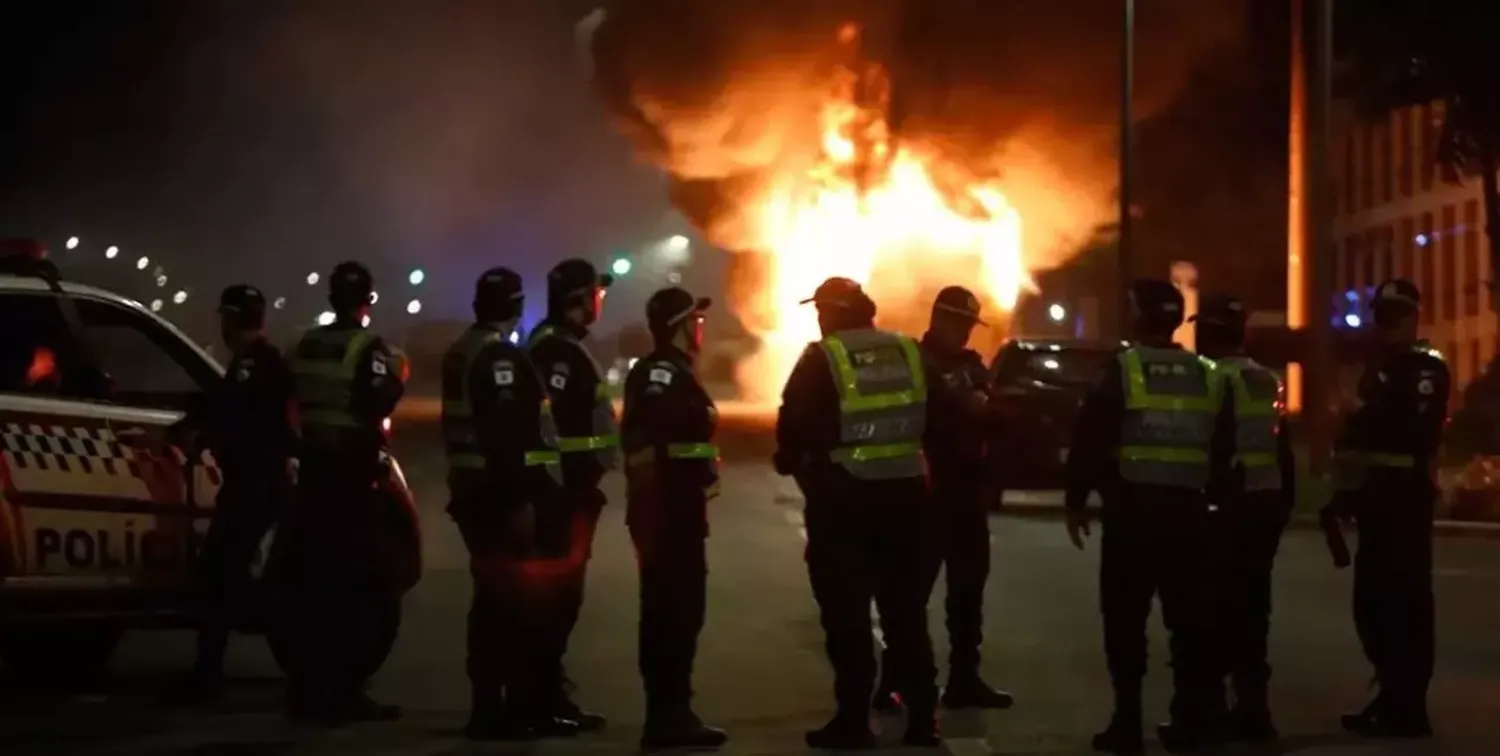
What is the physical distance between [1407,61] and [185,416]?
849 inches

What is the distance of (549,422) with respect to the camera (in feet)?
25.2

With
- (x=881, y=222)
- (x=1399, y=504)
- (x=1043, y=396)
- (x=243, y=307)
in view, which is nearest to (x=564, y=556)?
(x=243, y=307)

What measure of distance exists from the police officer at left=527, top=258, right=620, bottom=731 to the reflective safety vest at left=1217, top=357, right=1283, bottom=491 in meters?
2.50

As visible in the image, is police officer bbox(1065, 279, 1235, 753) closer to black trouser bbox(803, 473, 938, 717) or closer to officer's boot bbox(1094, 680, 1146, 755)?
officer's boot bbox(1094, 680, 1146, 755)

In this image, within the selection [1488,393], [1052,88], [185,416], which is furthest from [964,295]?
[1052,88]

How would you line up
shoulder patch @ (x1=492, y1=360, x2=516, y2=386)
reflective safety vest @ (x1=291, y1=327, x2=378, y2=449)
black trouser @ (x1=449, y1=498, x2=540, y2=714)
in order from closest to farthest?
shoulder patch @ (x1=492, y1=360, x2=516, y2=386) → black trouser @ (x1=449, y1=498, x2=540, y2=714) → reflective safety vest @ (x1=291, y1=327, x2=378, y2=449)

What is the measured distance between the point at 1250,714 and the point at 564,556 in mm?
2851

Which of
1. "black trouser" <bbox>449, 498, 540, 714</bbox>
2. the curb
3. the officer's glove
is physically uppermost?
the officer's glove

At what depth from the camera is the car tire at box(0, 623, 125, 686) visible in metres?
9.34

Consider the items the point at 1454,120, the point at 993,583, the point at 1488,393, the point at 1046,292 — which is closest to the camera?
the point at 993,583

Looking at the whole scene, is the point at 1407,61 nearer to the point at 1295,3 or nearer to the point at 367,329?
the point at 1295,3

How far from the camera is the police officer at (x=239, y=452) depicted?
8.45 m

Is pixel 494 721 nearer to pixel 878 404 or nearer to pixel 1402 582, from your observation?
pixel 878 404

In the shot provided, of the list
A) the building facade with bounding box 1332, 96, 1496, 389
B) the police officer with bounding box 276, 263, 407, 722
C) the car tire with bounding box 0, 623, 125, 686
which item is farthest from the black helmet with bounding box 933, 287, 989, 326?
the building facade with bounding box 1332, 96, 1496, 389
